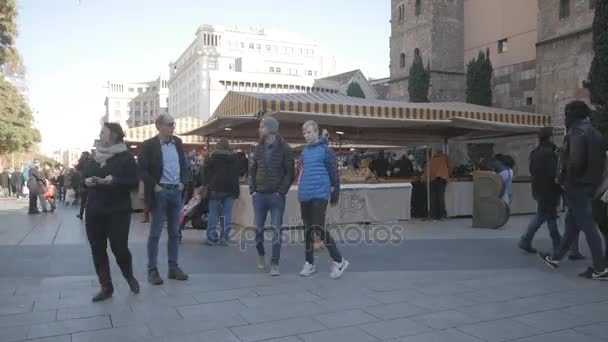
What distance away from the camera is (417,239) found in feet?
27.8

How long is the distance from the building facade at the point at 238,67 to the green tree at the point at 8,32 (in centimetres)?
8438

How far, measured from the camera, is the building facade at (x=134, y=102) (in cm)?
16100

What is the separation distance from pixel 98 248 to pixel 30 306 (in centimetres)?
73

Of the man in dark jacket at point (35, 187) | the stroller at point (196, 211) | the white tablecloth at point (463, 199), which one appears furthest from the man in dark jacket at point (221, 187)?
the man in dark jacket at point (35, 187)

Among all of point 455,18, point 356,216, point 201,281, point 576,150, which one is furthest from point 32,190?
point 455,18

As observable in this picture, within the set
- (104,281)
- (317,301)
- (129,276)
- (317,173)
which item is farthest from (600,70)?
(104,281)

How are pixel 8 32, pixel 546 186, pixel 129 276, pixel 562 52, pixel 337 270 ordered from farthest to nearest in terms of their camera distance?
pixel 562 52, pixel 8 32, pixel 546 186, pixel 337 270, pixel 129 276

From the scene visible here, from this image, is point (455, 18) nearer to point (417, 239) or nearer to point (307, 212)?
point (417, 239)

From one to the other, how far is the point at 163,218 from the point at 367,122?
6.49m

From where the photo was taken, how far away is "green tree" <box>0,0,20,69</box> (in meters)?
21.5

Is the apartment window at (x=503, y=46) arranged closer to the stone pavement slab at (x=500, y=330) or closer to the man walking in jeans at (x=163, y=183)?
the man walking in jeans at (x=163, y=183)

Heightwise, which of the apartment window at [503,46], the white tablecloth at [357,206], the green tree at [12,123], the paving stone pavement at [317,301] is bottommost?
the paving stone pavement at [317,301]

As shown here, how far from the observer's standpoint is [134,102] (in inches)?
6565

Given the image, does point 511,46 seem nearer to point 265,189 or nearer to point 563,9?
point 563,9
